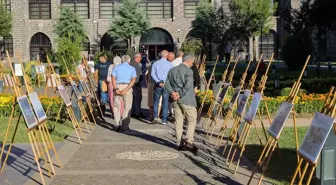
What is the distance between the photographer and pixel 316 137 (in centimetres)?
576

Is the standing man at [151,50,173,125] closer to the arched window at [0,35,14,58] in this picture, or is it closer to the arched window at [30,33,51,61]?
the arched window at [0,35,14,58]

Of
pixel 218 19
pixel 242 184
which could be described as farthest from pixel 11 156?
pixel 218 19

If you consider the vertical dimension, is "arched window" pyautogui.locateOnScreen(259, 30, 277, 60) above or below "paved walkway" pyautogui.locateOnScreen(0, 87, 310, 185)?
above

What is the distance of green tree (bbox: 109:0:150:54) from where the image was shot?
185 ft

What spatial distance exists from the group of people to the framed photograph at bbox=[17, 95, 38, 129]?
3184 millimetres

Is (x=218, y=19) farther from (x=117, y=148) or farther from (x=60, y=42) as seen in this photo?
(x=117, y=148)

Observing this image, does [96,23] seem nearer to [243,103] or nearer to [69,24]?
[69,24]

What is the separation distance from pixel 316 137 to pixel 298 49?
32.6 metres

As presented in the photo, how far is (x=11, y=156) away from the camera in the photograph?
400 inches

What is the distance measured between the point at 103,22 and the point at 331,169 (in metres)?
56.6

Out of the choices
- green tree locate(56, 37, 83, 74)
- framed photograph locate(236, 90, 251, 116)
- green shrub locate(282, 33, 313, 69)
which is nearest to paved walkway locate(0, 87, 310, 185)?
framed photograph locate(236, 90, 251, 116)

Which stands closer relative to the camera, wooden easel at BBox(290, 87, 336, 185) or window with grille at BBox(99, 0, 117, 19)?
wooden easel at BBox(290, 87, 336, 185)

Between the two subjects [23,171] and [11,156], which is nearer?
[23,171]

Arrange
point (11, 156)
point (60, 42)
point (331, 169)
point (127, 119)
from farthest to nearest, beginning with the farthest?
point (60, 42), point (127, 119), point (11, 156), point (331, 169)
